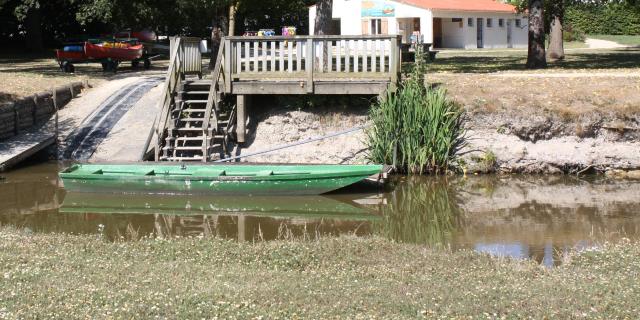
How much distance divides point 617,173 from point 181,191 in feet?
30.1

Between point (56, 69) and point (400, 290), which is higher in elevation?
point (56, 69)

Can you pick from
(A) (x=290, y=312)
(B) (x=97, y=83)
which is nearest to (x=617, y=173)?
(A) (x=290, y=312)

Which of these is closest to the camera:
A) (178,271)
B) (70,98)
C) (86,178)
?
(178,271)

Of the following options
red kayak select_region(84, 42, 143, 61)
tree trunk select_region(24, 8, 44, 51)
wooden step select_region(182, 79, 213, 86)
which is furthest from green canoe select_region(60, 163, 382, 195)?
tree trunk select_region(24, 8, 44, 51)

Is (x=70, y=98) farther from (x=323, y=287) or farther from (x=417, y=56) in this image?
(x=323, y=287)

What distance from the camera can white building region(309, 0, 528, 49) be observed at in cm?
5484

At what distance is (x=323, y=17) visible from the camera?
2898 centimetres

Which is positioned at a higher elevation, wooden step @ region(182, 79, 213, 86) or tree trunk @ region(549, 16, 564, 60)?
tree trunk @ region(549, 16, 564, 60)

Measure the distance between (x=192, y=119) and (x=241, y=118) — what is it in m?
1.26

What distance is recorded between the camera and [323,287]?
9086mm

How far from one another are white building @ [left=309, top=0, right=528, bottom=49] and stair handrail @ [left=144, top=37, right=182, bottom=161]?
32765mm

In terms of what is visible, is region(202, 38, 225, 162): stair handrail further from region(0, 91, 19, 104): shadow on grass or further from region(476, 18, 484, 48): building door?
region(476, 18, 484, 48): building door

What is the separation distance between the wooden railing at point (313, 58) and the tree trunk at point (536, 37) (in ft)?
31.3

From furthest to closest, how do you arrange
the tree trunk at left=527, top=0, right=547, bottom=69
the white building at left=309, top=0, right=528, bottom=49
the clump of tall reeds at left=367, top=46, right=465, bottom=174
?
the white building at left=309, top=0, right=528, bottom=49
the tree trunk at left=527, top=0, right=547, bottom=69
the clump of tall reeds at left=367, top=46, right=465, bottom=174
